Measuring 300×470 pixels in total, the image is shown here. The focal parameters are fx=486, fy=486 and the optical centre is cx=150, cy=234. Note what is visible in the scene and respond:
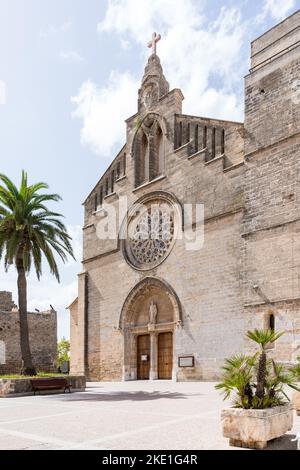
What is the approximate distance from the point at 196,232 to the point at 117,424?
13.0 metres

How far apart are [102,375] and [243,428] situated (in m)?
19.6

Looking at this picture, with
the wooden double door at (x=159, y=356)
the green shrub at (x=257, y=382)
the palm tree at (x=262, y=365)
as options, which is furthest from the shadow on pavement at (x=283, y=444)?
the wooden double door at (x=159, y=356)

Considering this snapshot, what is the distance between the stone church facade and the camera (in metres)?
17.9

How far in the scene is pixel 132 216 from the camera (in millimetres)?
25438

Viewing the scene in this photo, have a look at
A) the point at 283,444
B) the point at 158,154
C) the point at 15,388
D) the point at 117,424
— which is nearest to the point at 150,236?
the point at 158,154

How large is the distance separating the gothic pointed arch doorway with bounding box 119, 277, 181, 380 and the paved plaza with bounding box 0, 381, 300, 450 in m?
8.29

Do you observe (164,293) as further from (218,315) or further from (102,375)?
(102,375)

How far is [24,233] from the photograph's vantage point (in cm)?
2031

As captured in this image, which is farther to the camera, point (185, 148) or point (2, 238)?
point (185, 148)

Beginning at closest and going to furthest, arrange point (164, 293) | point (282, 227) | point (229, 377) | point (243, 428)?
point (243, 428) < point (229, 377) < point (282, 227) < point (164, 293)

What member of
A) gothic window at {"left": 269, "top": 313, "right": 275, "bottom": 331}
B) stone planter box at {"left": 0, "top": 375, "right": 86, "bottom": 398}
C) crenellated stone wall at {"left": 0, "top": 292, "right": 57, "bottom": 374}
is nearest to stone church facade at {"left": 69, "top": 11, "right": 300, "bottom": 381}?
gothic window at {"left": 269, "top": 313, "right": 275, "bottom": 331}

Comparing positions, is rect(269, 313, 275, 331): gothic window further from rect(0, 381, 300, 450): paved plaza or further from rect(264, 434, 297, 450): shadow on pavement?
rect(264, 434, 297, 450): shadow on pavement

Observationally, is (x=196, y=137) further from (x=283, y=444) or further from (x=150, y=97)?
(x=283, y=444)

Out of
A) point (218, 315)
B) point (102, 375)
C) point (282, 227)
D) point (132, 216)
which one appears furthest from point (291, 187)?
point (102, 375)
